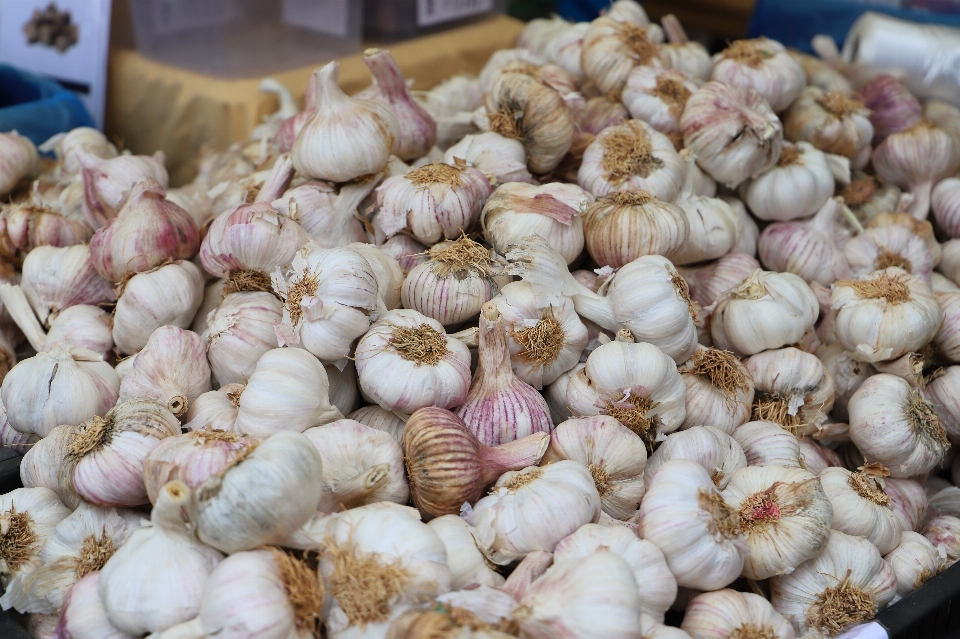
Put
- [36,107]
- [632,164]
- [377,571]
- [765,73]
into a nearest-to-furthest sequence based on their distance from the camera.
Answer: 1. [377,571]
2. [632,164]
3. [765,73]
4. [36,107]

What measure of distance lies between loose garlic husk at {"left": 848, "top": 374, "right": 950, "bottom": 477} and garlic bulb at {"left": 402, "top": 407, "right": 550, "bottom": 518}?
0.62 m

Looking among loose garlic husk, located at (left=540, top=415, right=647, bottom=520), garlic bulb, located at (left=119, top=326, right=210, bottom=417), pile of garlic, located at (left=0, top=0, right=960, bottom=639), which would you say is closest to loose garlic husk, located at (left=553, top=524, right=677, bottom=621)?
pile of garlic, located at (left=0, top=0, right=960, bottom=639)

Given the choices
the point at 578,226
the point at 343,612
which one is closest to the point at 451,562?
the point at 343,612

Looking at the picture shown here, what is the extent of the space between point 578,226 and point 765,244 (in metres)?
0.54

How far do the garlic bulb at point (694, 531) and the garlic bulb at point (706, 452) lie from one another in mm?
153

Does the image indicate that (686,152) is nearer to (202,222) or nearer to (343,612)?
(202,222)

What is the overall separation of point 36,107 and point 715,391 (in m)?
1.96

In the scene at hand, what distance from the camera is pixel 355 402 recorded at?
1.33 m

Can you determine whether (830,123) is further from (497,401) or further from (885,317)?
(497,401)

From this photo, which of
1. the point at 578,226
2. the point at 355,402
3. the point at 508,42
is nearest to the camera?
the point at 355,402

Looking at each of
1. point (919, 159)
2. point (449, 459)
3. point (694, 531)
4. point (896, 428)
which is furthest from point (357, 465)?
point (919, 159)

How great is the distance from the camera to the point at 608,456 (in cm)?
118

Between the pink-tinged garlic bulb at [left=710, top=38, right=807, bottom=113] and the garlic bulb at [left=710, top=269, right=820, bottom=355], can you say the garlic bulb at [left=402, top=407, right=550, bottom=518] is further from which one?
the pink-tinged garlic bulb at [left=710, top=38, right=807, bottom=113]

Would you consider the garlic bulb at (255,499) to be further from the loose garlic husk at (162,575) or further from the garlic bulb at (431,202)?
the garlic bulb at (431,202)
